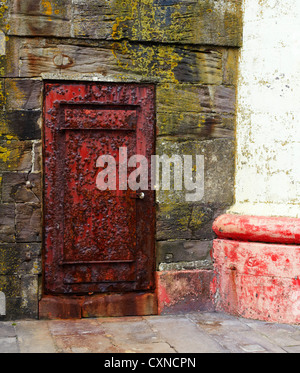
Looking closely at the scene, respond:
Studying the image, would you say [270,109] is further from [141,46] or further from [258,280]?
[258,280]

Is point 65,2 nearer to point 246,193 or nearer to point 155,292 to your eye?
point 246,193

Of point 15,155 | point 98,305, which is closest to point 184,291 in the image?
point 98,305

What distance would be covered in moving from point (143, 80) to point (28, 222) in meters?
1.52

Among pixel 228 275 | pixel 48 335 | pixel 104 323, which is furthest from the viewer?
pixel 228 275

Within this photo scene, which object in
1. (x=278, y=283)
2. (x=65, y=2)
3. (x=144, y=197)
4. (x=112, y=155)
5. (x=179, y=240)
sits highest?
(x=65, y=2)

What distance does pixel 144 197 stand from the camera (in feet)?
13.9

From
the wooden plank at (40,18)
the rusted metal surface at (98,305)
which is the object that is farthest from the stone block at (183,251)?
the wooden plank at (40,18)

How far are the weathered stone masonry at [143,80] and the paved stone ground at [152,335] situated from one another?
26 cm

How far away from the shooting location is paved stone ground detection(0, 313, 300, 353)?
336 cm

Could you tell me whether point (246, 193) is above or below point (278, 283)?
above

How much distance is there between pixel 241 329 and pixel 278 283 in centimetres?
49

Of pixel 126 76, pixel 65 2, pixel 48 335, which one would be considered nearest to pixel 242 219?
pixel 126 76

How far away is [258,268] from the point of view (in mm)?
4074

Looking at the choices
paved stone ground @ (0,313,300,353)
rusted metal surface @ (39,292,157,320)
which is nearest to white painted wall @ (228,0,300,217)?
paved stone ground @ (0,313,300,353)
